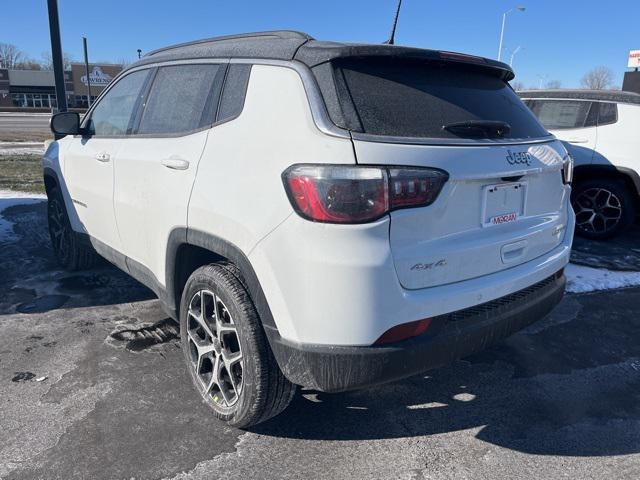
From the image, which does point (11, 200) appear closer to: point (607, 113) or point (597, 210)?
point (597, 210)

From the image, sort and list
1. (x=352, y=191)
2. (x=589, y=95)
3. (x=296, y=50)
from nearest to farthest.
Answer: (x=352, y=191) < (x=296, y=50) < (x=589, y=95)

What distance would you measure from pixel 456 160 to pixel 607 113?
517 centimetres

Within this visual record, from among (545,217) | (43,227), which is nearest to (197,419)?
(545,217)

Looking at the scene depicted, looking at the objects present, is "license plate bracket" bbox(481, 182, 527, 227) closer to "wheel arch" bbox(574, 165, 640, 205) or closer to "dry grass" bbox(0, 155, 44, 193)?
"wheel arch" bbox(574, 165, 640, 205)

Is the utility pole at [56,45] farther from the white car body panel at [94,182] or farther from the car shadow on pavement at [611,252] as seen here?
the car shadow on pavement at [611,252]

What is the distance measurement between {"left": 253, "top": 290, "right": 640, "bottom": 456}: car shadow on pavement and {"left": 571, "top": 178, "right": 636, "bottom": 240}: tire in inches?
116

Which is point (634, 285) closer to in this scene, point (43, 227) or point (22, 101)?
point (43, 227)

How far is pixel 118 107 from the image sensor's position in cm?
374

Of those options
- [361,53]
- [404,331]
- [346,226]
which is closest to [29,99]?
[361,53]

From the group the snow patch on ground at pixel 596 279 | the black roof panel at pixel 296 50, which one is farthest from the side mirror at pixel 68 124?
the snow patch on ground at pixel 596 279

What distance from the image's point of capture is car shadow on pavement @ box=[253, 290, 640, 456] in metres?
2.62

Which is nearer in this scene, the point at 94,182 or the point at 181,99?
the point at 181,99

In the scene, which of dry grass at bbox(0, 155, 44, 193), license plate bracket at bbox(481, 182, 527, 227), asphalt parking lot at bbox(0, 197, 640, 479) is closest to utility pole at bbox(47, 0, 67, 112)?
dry grass at bbox(0, 155, 44, 193)

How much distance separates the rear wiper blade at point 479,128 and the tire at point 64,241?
354 centimetres
